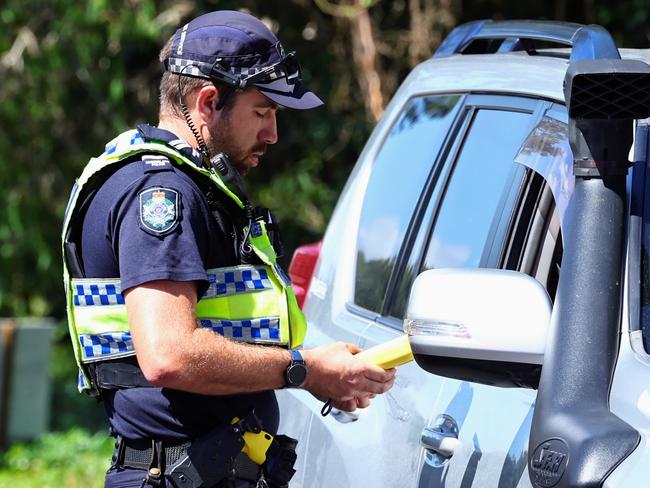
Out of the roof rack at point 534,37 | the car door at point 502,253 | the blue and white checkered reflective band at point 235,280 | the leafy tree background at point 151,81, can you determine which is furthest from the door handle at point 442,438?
the leafy tree background at point 151,81

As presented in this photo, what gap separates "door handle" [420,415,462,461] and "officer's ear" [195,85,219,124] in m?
0.83

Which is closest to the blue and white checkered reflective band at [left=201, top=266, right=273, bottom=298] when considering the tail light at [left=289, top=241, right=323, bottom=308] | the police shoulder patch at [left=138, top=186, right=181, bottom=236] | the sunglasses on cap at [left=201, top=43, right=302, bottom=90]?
the police shoulder patch at [left=138, top=186, right=181, bottom=236]

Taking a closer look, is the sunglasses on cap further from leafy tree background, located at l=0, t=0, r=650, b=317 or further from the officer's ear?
leafy tree background, located at l=0, t=0, r=650, b=317

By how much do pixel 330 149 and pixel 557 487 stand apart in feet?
20.7

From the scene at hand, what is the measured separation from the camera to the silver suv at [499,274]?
210 centimetres

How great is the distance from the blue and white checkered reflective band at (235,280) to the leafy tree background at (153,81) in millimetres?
4900

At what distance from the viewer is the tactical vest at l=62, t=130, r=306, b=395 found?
2.75m

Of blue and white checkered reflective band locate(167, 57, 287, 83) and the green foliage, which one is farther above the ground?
blue and white checkered reflective band locate(167, 57, 287, 83)

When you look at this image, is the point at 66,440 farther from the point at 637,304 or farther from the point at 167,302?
the point at 637,304

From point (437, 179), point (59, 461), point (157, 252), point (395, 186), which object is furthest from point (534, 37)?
point (59, 461)

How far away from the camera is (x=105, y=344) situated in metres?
2.80

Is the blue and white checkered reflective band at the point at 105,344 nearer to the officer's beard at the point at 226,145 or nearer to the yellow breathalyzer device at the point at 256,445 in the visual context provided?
the yellow breathalyzer device at the point at 256,445

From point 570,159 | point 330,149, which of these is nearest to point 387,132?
point 570,159

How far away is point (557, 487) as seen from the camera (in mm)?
1988
